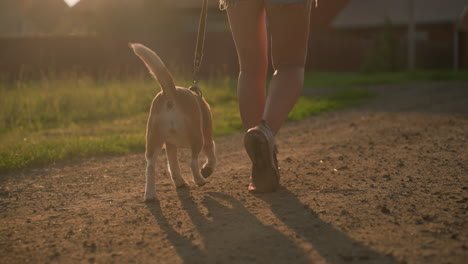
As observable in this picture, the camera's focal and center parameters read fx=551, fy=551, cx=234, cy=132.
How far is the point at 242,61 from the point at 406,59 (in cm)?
2892

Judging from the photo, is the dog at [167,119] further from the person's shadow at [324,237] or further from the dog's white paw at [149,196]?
the person's shadow at [324,237]

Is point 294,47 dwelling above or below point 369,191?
above

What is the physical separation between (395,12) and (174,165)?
33534 millimetres

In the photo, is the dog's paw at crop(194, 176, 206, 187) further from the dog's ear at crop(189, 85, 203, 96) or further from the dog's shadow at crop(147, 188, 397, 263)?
the dog's ear at crop(189, 85, 203, 96)

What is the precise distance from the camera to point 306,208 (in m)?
3.03

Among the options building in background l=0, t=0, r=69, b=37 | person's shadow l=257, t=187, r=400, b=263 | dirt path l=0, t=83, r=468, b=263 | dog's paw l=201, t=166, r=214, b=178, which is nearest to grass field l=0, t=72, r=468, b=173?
dirt path l=0, t=83, r=468, b=263

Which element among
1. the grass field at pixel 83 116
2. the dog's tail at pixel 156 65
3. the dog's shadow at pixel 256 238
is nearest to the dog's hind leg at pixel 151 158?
the dog's shadow at pixel 256 238

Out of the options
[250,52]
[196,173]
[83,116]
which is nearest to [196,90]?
[250,52]

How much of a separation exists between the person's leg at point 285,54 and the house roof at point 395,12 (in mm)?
31262

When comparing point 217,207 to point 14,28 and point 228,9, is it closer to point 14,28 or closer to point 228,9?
point 228,9

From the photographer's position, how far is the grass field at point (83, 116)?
5.81 meters

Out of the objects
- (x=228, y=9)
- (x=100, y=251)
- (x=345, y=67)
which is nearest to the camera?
(x=100, y=251)

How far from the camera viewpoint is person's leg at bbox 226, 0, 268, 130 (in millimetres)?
3516

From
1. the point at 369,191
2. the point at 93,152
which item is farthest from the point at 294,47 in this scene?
the point at 93,152
